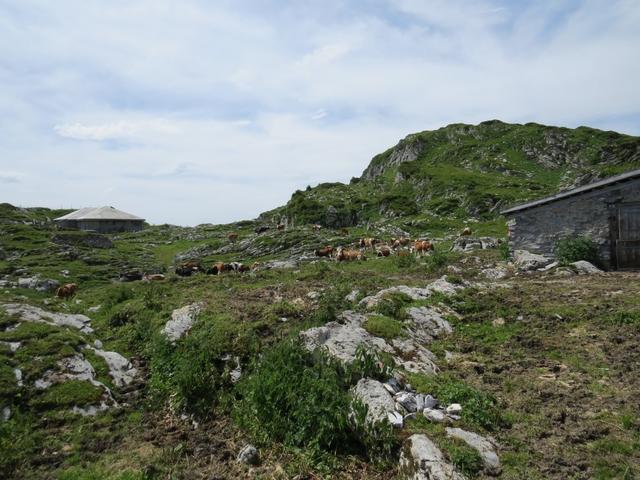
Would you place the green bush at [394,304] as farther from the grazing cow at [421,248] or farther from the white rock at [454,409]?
the grazing cow at [421,248]

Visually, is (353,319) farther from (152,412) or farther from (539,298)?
(539,298)

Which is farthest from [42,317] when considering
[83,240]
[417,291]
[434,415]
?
[83,240]

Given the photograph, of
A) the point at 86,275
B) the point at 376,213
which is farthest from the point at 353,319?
the point at 376,213

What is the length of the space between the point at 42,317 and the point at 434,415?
43.5 ft

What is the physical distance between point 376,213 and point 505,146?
3791 cm

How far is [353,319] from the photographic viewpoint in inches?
499

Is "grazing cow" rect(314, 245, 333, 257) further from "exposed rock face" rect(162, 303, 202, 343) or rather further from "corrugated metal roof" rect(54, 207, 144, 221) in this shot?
"corrugated metal roof" rect(54, 207, 144, 221)

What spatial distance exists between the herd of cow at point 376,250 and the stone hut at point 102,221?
6368 centimetres

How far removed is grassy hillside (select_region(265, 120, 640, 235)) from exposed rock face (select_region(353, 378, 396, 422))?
37.6 meters

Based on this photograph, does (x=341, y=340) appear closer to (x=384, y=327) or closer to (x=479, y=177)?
(x=384, y=327)

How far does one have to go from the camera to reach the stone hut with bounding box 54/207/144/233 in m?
80.8

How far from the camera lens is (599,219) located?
70.8 feet

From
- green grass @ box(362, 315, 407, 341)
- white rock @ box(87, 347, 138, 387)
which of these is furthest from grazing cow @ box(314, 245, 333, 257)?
white rock @ box(87, 347, 138, 387)

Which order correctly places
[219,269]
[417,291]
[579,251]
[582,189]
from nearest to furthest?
1. [417,291]
2. [579,251]
3. [582,189]
4. [219,269]
